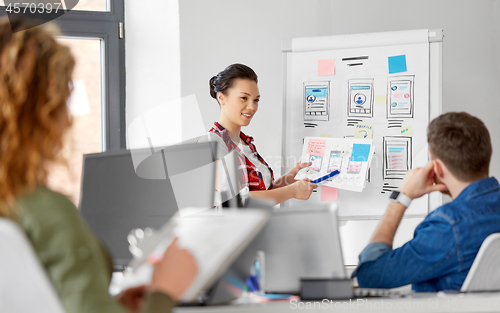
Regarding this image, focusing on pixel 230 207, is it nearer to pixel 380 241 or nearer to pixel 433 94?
pixel 380 241

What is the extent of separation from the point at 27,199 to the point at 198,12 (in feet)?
8.11

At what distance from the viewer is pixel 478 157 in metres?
1.27

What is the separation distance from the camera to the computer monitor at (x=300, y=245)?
0.95m

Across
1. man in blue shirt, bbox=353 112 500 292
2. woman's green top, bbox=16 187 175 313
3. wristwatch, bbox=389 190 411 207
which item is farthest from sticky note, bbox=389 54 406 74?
woman's green top, bbox=16 187 175 313

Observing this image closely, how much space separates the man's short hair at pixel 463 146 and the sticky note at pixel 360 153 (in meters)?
1.11

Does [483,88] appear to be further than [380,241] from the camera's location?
Yes

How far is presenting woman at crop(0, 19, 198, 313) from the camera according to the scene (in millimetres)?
625

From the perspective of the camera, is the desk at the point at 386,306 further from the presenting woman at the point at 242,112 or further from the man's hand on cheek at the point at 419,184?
the presenting woman at the point at 242,112

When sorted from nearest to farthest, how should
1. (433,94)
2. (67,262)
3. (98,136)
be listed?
(67,262) → (433,94) → (98,136)

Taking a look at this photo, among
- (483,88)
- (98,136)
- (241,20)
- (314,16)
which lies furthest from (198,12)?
(483,88)

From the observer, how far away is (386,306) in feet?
2.91

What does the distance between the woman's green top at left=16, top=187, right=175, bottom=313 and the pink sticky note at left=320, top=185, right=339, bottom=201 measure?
197 centimetres

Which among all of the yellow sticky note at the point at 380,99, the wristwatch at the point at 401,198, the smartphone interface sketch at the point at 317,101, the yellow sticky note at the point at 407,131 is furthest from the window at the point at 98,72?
the wristwatch at the point at 401,198

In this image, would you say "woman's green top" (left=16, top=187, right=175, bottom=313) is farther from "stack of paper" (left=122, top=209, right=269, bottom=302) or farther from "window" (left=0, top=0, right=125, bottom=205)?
"window" (left=0, top=0, right=125, bottom=205)
